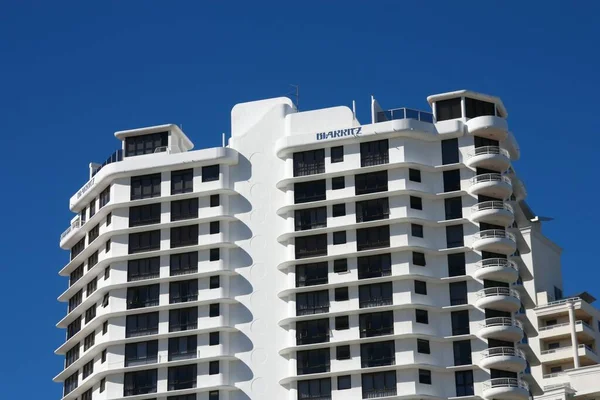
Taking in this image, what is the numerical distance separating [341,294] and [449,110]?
833 inches

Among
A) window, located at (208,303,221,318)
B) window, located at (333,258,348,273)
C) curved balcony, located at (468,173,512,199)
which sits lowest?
window, located at (208,303,221,318)

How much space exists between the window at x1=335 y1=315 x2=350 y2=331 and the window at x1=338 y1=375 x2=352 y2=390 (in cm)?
450

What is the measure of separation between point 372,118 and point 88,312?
34729 millimetres

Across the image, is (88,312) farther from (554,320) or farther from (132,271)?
(554,320)

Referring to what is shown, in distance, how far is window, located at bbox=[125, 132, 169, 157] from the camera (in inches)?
6004

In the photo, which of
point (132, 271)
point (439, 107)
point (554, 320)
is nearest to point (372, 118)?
point (439, 107)

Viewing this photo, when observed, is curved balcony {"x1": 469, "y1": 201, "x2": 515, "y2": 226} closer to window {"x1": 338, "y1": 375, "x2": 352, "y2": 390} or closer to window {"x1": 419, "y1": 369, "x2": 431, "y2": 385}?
window {"x1": 419, "y1": 369, "x2": 431, "y2": 385}

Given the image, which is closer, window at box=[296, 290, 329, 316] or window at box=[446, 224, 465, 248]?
window at box=[296, 290, 329, 316]

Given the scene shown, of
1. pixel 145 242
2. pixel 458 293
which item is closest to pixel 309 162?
pixel 145 242

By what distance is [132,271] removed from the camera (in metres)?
147

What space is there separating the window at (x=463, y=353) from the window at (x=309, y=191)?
1928 cm

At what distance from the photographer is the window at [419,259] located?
139125mm

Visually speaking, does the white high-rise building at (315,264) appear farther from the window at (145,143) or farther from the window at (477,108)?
the window at (145,143)

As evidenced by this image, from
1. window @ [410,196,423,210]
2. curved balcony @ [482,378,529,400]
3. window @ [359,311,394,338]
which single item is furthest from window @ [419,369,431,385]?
window @ [410,196,423,210]
